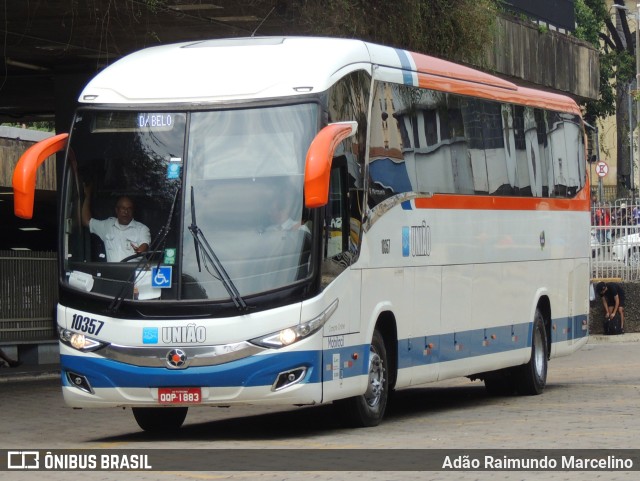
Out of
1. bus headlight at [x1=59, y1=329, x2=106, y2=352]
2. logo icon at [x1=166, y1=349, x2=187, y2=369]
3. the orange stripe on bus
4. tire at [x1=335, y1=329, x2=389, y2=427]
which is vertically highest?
the orange stripe on bus

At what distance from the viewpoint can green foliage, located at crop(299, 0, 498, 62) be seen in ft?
68.3

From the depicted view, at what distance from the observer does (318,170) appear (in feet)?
38.9

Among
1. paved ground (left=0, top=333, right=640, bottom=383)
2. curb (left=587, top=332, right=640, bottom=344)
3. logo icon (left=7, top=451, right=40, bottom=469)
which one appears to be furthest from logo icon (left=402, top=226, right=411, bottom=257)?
curb (left=587, top=332, right=640, bottom=344)

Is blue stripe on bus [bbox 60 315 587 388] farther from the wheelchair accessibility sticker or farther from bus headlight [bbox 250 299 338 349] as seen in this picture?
the wheelchair accessibility sticker

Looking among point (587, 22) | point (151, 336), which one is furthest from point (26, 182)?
point (587, 22)

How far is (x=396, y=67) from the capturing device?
15.0 meters

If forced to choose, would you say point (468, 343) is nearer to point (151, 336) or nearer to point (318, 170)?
point (151, 336)

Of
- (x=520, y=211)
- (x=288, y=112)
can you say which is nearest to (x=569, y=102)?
(x=520, y=211)

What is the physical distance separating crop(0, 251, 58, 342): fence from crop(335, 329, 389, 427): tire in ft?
45.7

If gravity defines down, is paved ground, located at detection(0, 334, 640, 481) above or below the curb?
above

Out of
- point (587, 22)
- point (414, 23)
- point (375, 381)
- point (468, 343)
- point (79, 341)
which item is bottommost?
point (375, 381)

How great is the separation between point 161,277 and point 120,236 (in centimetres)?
57

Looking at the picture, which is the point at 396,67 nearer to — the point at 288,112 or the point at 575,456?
the point at 288,112

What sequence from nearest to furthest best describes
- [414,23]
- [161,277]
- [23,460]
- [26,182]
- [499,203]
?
1. [23,460]
2. [161,277]
3. [26,182]
4. [499,203]
5. [414,23]
